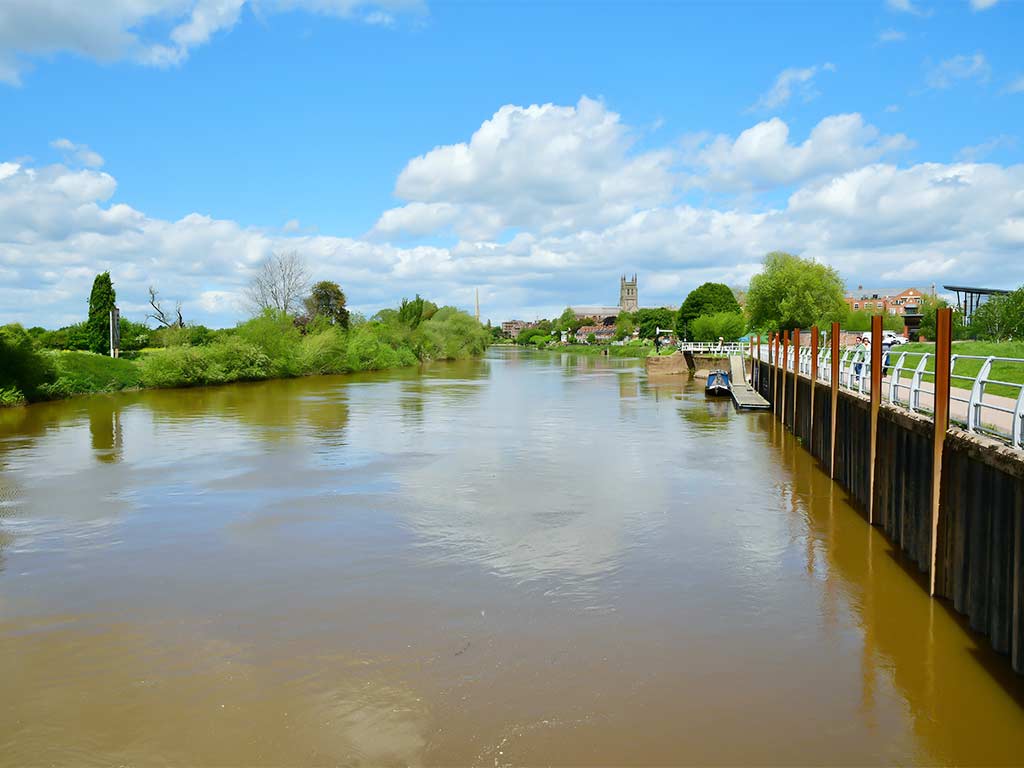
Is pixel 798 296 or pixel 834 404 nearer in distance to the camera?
pixel 834 404

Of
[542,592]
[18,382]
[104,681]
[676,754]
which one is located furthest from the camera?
[18,382]

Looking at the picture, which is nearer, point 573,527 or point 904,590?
point 904,590

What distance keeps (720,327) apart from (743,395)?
2615 inches

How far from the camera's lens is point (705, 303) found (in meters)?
123

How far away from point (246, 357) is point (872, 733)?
5398 centimetres

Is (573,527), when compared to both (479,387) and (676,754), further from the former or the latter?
(479,387)

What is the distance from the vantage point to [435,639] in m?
8.84

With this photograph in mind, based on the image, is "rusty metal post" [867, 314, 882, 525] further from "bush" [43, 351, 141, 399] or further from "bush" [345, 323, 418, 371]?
"bush" [345, 323, 418, 371]

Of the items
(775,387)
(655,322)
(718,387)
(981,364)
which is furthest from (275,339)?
(655,322)

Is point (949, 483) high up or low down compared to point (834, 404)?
down

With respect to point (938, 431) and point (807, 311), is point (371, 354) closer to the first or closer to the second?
point (807, 311)

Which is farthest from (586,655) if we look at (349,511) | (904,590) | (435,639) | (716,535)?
(349,511)

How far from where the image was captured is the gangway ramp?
120 feet

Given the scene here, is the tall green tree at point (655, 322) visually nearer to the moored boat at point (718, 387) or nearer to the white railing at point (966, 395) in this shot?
the moored boat at point (718, 387)
